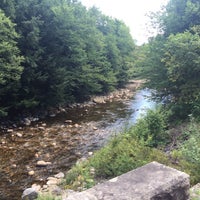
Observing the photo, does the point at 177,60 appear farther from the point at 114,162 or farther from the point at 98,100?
the point at 98,100

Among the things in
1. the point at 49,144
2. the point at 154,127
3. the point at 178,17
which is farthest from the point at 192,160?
the point at 178,17

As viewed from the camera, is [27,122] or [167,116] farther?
[27,122]

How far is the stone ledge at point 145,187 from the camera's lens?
10.5 feet

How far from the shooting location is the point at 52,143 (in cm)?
1215

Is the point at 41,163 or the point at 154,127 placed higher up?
the point at 154,127

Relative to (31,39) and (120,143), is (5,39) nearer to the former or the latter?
(31,39)

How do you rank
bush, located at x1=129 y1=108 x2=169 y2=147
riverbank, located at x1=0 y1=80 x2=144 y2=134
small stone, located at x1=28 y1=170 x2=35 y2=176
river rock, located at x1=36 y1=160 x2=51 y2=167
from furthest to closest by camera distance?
1. riverbank, located at x1=0 y1=80 x2=144 y2=134
2. river rock, located at x1=36 y1=160 x2=51 y2=167
3. bush, located at x1=129 y1=108 x2=169 y2=147
4. small stone, located at x1=28 y1=170 x2=35 y2=176

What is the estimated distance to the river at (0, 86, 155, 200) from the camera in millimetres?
8797

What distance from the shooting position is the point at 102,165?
7215 millimetres

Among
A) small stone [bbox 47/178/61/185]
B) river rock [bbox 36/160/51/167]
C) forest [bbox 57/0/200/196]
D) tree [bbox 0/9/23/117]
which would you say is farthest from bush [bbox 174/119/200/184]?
tree [bbox 0/9/23/117]

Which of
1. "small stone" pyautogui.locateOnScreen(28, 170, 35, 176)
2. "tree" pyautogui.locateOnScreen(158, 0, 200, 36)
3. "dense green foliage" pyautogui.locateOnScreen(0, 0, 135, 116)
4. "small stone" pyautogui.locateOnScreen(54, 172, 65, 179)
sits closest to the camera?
"small stone" pyautogui.locateOnScreen(54, 172, 65, 179)

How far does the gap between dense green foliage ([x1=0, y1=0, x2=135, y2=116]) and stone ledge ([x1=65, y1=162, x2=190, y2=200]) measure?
10480 mm

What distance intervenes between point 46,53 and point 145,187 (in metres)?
16.3

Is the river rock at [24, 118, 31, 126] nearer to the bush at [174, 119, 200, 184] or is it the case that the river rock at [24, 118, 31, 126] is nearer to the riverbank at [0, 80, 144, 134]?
the riverbank at [0, 80, 144, 134]
